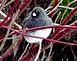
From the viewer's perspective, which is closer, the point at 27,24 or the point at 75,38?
the point at 27,24

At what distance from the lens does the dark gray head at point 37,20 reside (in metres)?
1.48

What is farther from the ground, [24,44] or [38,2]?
[38,2]

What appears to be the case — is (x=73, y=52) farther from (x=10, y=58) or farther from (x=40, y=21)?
(x=40, y=21)

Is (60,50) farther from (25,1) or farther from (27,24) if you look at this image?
(25,1)

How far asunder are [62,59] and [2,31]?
631 millimetres

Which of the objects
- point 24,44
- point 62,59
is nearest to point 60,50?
point 62,59

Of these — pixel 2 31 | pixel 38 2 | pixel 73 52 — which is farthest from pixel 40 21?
pixel 73 52

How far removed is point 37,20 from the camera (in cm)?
152

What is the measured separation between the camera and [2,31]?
76.3 inches

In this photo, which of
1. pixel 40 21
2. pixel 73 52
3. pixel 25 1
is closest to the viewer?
pixel 25 1

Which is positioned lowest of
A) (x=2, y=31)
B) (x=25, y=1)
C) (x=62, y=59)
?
(x=62, y=59)

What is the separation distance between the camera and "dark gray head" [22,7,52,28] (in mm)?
1479

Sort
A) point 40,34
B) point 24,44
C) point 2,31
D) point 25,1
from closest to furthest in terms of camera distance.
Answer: point 25,1, point 40,34, point 2,31, point 24,44

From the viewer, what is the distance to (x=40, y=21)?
1.51 m
